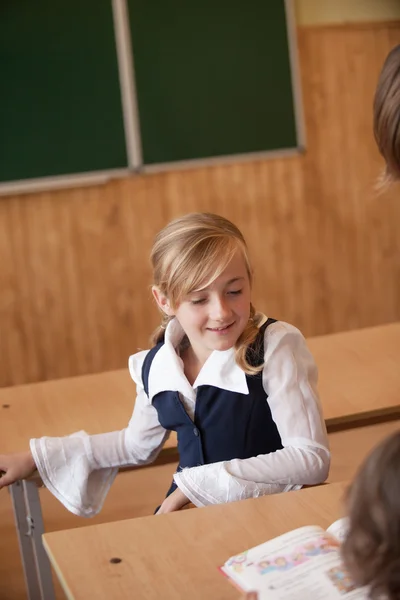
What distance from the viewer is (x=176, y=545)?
1434 millimetres

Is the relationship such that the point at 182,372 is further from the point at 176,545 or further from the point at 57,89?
the point at 57,89

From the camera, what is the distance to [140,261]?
4.88 m

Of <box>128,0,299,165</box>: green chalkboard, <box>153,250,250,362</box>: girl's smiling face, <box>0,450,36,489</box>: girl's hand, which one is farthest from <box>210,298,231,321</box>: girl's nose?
<box>128,0,299,165</box>: green chalkboard

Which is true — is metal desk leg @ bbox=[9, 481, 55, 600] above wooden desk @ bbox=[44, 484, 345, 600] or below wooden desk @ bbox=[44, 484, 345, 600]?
below

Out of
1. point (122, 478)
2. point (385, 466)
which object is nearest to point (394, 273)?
point (122, 478)

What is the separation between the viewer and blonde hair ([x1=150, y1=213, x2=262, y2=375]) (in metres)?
1.87

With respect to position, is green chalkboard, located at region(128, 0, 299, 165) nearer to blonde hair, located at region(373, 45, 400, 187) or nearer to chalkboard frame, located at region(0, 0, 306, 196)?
chalkboard frame, located at region(0, 0, 306, 196)

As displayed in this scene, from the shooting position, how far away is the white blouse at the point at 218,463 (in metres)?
1.75

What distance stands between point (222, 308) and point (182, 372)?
0.21m

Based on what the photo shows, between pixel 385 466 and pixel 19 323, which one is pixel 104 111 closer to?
pixel 19 323

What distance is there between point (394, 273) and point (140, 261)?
5.26ft

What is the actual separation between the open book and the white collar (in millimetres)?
579

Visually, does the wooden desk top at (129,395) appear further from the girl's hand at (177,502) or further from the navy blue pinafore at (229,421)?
the girl's hand at (177,502)

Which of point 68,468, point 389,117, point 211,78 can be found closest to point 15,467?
point 68,468
